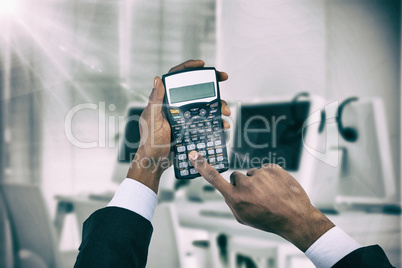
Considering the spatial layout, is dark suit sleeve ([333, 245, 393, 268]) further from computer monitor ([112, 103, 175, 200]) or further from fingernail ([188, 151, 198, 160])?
computer monitor ([112, 103, 175, 200])

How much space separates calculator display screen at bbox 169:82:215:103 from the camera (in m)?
0.68

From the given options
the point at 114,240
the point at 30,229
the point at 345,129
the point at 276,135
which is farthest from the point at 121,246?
→ the point at 30,229

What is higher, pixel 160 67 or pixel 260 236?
pixel 160 67

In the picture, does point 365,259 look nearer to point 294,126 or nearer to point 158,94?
point 158,94

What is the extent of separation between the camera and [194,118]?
2.25 ft

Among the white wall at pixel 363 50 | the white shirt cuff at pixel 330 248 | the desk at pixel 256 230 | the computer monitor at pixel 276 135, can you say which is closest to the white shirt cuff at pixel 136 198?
the white shirt cuff at pixel 330 248

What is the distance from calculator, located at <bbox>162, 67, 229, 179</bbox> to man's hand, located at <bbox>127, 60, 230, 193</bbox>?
2 centimetres

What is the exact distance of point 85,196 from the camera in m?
1.20

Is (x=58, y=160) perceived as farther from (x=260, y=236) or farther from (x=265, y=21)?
(x=265, y=21)

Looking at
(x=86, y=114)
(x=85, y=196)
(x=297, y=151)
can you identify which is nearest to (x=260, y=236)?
(x=297, y=151)

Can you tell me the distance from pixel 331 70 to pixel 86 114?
128cm

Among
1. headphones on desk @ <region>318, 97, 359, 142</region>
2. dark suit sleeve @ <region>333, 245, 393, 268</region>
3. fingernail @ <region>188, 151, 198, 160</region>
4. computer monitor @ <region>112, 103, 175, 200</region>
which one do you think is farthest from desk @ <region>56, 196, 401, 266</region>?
dark suit sleeve @ <region>333, 245, 393, 268</region>

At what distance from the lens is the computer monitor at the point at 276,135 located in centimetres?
92

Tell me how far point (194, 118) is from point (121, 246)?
0.33 meters
